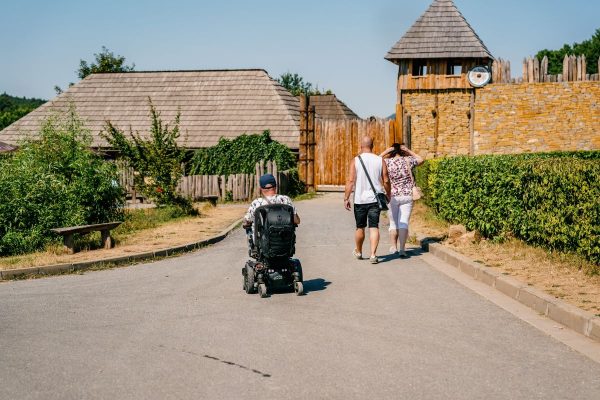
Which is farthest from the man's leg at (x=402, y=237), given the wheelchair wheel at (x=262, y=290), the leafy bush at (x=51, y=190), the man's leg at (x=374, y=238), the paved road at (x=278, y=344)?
the leafy bush at (x=51, y=190)

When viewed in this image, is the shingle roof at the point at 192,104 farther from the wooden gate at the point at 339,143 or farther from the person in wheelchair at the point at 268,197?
the person in wheelchair at the point at 268,197

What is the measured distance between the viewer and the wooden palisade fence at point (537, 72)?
104ft

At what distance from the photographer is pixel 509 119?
3219 cm

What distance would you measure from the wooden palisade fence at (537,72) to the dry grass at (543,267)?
68.8 ft

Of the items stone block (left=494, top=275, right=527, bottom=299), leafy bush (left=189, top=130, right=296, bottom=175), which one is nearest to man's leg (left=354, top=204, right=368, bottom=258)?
stone block (left=494, top=275, right=527, bottom=299)

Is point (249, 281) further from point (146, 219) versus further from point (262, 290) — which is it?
point (146, 219)

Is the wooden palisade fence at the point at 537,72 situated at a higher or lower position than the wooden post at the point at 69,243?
higher

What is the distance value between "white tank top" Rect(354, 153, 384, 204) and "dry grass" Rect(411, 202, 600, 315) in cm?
180

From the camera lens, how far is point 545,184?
1066 cm

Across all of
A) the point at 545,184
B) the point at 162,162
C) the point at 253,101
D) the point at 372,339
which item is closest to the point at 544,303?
the point at 372,339

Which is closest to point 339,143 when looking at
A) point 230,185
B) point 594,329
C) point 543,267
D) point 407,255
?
point 230,185

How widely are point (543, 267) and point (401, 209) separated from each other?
3131 mm

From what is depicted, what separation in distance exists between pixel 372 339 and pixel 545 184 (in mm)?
5235

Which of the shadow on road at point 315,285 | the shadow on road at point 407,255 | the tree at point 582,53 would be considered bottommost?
the shadow on road at point 315,285
